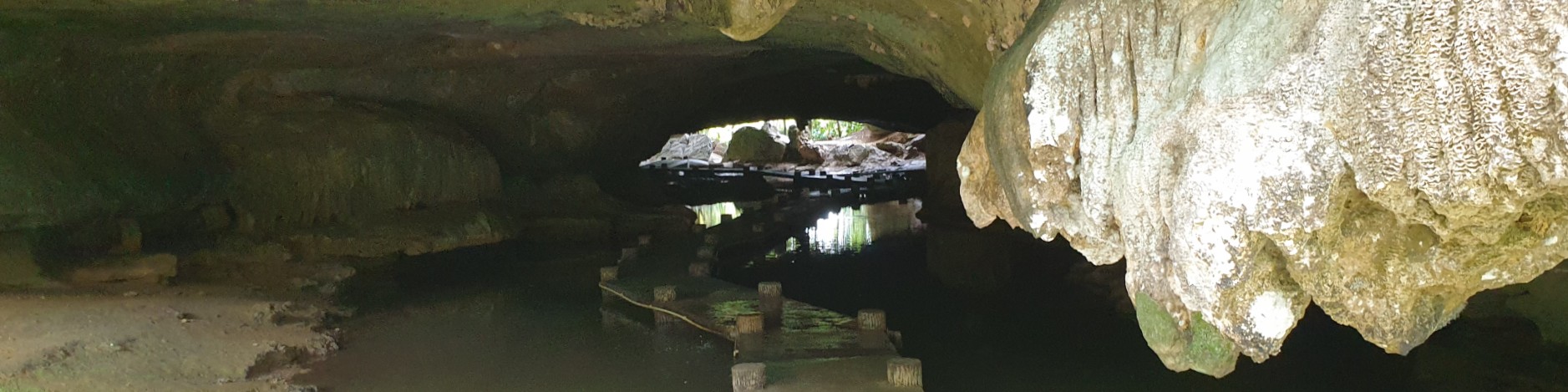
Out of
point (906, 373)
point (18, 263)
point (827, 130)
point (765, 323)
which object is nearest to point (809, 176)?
point (827, 130)

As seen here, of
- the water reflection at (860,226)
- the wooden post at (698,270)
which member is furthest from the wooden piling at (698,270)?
the water reflection at (860,226)

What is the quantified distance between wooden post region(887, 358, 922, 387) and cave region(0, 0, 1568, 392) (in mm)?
15

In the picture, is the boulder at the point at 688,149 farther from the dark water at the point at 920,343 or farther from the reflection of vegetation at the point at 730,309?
the reflection of vegetation at the point at 730,309

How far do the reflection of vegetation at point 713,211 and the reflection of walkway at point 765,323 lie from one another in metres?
4.08

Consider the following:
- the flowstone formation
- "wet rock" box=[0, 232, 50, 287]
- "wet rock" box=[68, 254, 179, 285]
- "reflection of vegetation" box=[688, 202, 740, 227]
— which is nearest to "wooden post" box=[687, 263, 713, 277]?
"wet rock" box=[68, 254, 179, 285]

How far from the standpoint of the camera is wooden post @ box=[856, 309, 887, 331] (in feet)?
19.4

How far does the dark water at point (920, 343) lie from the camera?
5.59 metres

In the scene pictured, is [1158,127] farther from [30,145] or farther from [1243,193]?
[30,145]

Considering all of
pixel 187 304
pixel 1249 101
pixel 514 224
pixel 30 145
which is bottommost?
pixel 514 224

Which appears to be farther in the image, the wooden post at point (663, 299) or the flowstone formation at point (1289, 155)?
the wooden post at point (663, 299)

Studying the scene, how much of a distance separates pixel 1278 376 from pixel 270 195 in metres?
8.21

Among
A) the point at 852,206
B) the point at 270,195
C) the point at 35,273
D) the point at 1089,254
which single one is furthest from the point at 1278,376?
the point at 852,206

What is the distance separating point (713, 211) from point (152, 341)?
32.6 ft

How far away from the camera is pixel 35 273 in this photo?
20.9 ft
